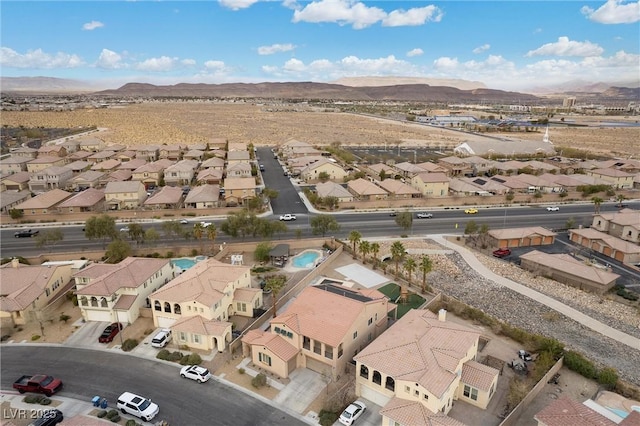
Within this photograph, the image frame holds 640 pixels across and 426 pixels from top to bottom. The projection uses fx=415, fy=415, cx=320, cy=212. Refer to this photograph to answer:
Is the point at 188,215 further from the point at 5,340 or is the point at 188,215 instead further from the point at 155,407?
the point at 155,407

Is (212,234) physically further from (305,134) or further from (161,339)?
(305,134)

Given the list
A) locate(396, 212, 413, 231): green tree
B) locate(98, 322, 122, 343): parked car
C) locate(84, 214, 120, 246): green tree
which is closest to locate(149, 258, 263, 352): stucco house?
locate(98, 322, 122, 343): parked car

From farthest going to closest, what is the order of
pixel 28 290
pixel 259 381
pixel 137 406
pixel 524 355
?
pixel 28 290
pixel 524 355
pixel 259 381
pixel 137 406

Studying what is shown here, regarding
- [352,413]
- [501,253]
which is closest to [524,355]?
[352,413]

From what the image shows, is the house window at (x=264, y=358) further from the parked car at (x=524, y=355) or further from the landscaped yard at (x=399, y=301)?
the parked car at (x=524, y=355)

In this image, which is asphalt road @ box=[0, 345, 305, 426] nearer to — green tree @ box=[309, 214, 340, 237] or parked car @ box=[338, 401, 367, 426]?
parked car @ box=[338, 401, 367, 426]

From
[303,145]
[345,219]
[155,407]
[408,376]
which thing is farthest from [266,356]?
[303,145]
